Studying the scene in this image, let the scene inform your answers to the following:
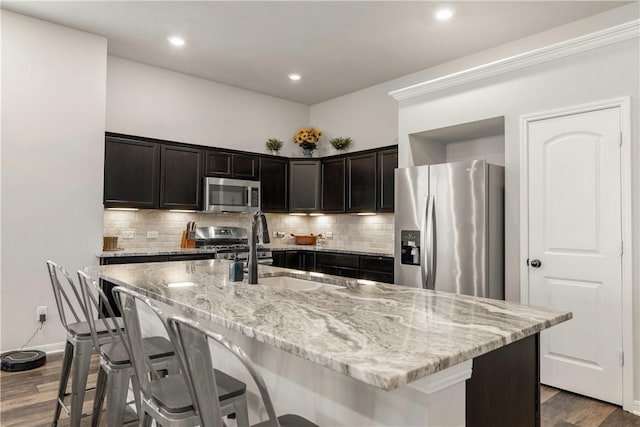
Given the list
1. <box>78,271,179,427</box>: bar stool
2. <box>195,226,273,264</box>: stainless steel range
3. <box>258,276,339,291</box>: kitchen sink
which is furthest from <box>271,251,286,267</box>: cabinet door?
<box>78,271,179,427</box>: bar stool

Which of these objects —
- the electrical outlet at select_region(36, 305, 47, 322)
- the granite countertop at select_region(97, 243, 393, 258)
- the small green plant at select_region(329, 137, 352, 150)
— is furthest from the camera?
the small green plant at select_region(329, 137, 352, 150)

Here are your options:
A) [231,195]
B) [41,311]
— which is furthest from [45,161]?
[231,195]

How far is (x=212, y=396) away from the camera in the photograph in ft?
3.62

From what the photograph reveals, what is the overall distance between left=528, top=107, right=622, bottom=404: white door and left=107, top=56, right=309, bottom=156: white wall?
3680mm

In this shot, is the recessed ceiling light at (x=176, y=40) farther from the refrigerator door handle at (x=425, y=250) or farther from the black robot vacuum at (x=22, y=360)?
the black robot vacuum at (x=22, y=360)

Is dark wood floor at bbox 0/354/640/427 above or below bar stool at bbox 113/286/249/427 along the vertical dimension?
below

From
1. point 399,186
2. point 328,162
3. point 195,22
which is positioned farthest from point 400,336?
point 328,162

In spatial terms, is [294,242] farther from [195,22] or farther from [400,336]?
[400,336]

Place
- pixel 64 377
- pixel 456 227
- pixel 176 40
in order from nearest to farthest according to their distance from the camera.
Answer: pixel 64 377
pixel 456 227
pixel 176 40

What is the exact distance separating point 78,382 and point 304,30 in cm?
341

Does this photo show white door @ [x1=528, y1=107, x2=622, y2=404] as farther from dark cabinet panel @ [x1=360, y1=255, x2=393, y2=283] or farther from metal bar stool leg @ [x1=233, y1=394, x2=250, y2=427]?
metal bar stool leg @ [x1=233, y1=394, x2=250, y2=427]

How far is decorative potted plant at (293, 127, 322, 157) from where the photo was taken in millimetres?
6141

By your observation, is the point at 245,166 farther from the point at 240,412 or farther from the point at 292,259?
the point at 240,412

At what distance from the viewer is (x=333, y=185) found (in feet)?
19.0
